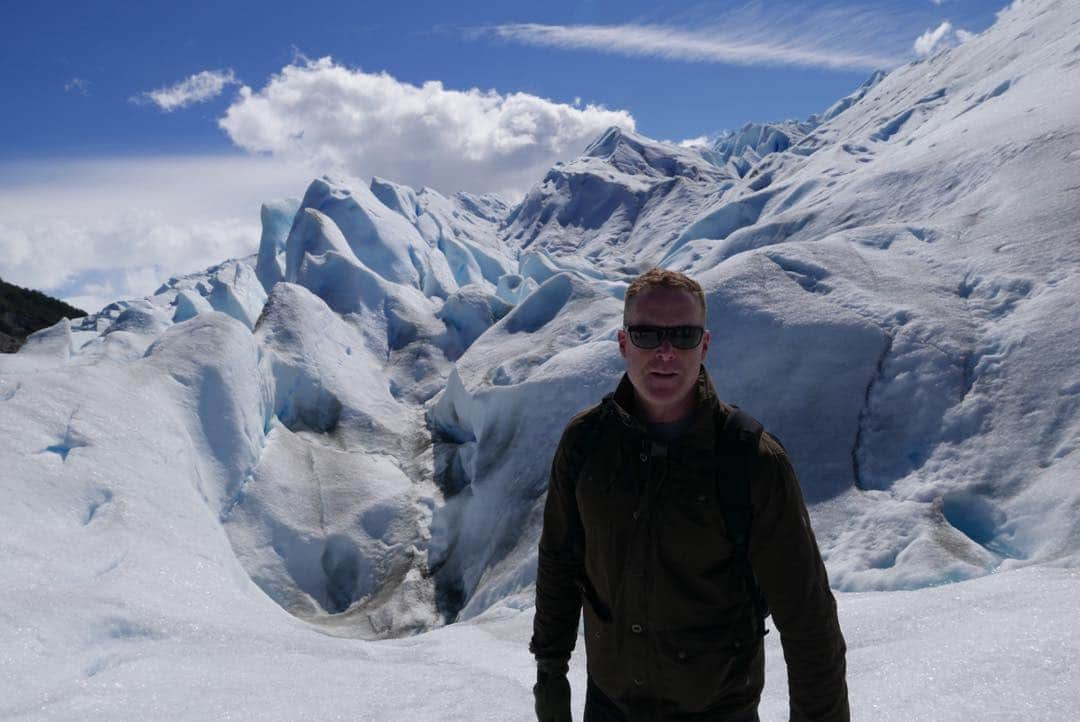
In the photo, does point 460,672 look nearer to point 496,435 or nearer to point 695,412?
point 695,412

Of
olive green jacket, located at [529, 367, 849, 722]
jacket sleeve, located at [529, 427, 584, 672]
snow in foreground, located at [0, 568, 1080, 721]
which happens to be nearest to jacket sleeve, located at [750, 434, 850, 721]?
olive green jacket, located at [529, 367, 849, 722]

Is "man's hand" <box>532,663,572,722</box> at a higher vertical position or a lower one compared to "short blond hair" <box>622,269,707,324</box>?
lower

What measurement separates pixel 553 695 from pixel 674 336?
1195mm

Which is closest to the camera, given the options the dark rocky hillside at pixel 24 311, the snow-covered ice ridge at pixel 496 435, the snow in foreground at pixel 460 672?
the snow in foreground at pixel 460 672

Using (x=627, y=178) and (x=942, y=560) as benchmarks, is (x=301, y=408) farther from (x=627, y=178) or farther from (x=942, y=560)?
(x=627, y=178)

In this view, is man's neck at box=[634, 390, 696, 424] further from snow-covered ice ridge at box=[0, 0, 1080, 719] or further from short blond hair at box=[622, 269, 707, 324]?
snow-covered ice ridge at box=[0, 0, 1080, 719]

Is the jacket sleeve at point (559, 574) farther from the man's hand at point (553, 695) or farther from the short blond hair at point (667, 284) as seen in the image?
the short blond hair at point (667, 284)

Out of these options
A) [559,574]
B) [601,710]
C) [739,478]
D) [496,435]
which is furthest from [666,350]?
[496,435]

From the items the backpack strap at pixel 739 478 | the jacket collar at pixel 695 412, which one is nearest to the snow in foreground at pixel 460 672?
the backpack strap at pixel 739 478

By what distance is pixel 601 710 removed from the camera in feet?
7.24

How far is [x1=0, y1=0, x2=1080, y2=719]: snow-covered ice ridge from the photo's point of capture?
→ 5.00m

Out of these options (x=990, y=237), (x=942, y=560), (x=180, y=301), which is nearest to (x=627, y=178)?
(x=180, y=301)

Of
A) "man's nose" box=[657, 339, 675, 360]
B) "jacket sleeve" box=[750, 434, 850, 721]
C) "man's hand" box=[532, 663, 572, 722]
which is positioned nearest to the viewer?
"jacket sleeve" box=[750, 434, 850, 721]

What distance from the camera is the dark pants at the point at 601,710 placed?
7.07 ft
